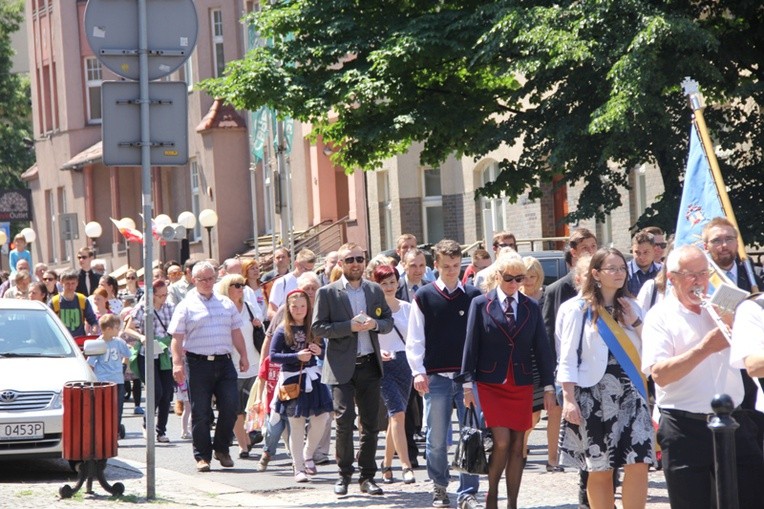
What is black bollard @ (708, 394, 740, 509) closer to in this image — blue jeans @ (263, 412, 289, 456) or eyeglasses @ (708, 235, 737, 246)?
eyeglasses @ (708, 235, 737, 246)

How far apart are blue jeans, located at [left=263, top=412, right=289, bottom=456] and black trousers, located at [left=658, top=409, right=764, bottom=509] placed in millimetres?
6769

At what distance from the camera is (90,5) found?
11.1 metres

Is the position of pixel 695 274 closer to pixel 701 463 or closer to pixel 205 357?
pixel 701 463

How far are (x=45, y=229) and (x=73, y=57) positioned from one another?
859 centimetres

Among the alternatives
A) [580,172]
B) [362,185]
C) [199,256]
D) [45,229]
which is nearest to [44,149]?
[45,229]

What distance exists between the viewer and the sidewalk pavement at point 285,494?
10.8 metres

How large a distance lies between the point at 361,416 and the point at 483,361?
6.18 feet

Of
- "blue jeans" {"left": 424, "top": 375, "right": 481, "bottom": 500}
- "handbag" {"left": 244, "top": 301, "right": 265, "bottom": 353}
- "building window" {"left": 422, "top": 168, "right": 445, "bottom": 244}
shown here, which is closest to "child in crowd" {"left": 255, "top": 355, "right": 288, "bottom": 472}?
"handbag" {"left": 244, "top": 301, "right": 265, "bottom": 353}

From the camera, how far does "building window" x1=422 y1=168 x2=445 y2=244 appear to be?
1521 inches

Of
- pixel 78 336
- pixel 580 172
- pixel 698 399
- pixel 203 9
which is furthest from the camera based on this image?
pixel 203 9

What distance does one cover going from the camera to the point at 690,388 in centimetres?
691

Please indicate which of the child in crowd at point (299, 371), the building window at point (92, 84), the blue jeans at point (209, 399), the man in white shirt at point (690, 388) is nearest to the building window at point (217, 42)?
the building window at point (92, 84)

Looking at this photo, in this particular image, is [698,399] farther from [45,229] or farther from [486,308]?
[45,229]

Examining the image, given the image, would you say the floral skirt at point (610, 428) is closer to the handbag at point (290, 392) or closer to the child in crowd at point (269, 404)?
the handbag at point (290, 392)
